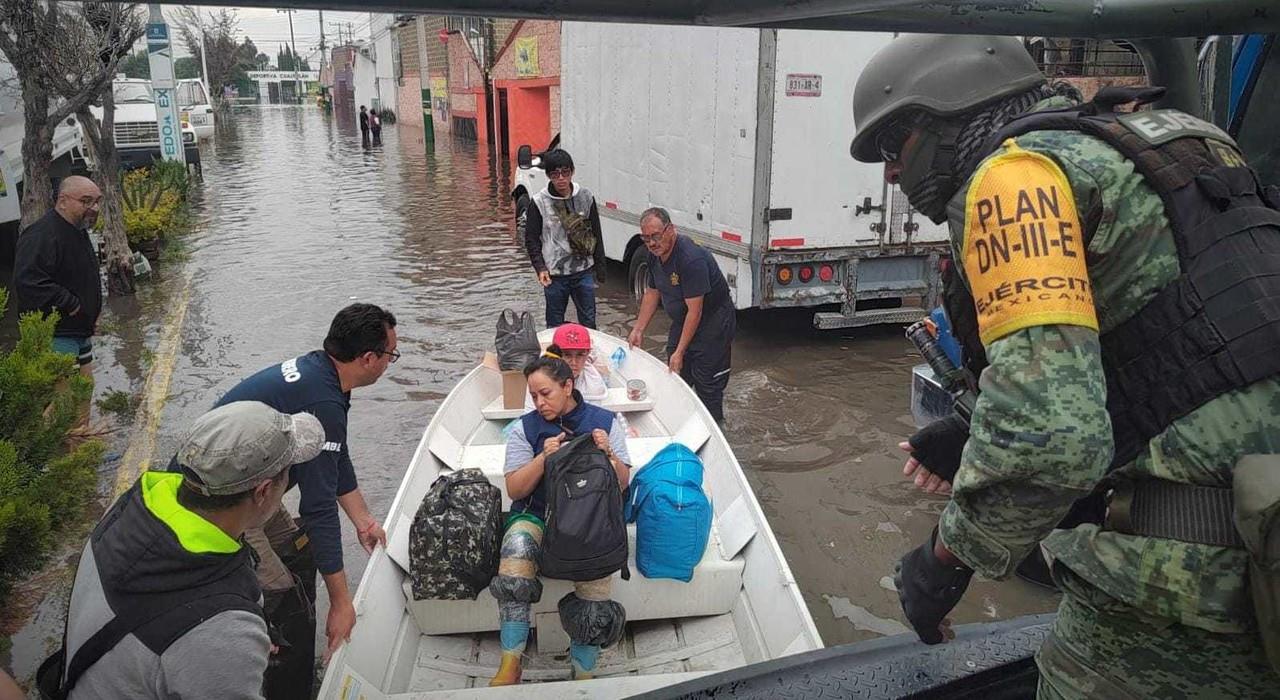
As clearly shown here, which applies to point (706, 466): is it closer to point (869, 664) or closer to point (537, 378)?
point (537, 378)

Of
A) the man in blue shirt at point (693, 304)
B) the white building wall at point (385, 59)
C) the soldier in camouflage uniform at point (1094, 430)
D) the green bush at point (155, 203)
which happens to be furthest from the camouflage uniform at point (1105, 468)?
the white building wall at point (385, 59)

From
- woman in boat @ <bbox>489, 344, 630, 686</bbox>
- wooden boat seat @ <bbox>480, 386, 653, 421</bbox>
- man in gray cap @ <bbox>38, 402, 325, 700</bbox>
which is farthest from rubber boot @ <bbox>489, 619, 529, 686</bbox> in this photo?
wooden boat seat @ <bbox>480, 386, 653, 421</bbox>

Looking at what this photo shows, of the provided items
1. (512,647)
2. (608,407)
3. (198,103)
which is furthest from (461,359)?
(198,103)

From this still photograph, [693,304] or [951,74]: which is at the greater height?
[951,74]

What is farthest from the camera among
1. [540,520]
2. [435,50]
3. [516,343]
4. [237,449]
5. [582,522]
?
A: [435,50]

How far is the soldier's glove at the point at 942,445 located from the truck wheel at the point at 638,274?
731 cm

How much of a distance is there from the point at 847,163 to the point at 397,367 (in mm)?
4779

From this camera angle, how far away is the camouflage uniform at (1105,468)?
1.21 metres

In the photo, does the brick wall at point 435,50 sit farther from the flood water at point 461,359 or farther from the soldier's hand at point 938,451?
the soldier's hand at point 938,451

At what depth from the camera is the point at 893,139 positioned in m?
1.76

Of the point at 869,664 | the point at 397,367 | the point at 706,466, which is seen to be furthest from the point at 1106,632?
the point at 397,367

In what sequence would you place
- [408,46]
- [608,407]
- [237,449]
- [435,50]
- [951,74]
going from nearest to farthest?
[951,74] < [237,449] < [608,407] < [435,50] < [408,46]

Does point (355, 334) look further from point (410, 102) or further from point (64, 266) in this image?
point (410, 102)

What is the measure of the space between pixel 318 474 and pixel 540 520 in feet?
3.29
